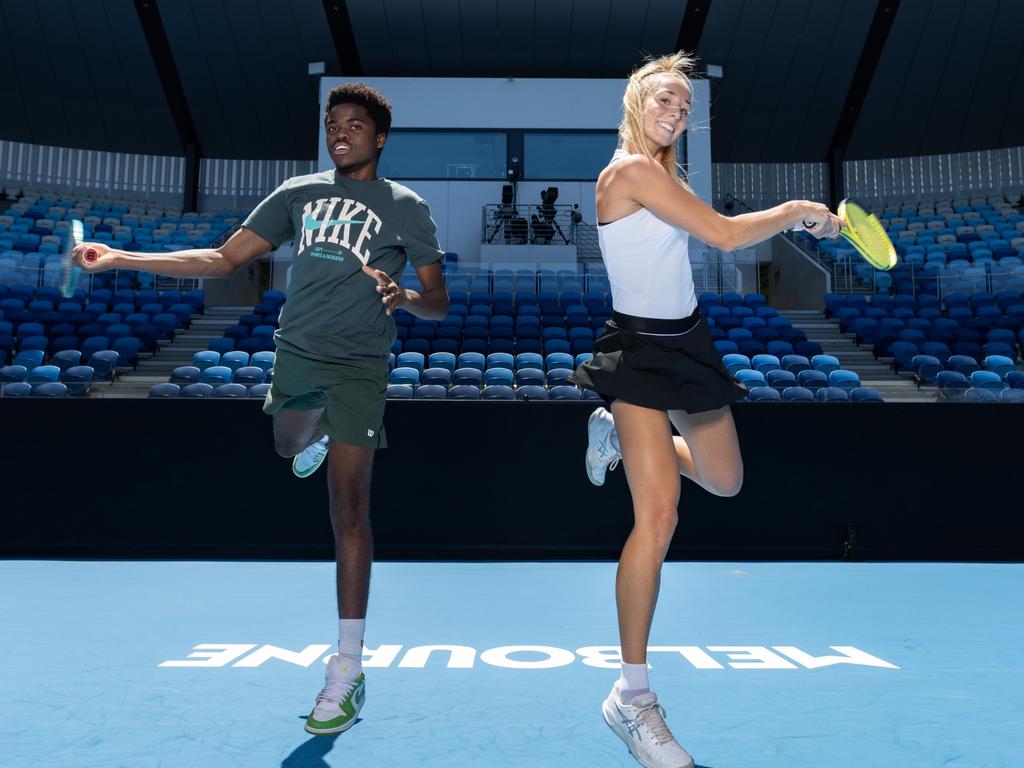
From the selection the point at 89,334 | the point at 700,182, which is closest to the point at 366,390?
the point at 89,334

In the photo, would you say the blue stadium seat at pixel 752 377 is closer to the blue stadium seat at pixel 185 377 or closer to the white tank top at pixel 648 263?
the blue stadium seat at pixel 185 377

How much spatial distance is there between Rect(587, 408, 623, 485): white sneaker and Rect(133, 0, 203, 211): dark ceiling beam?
50.2 ft

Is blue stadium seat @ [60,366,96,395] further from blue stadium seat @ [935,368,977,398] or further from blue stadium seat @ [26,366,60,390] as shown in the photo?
blue stadium seat @ [935,368,977,398]

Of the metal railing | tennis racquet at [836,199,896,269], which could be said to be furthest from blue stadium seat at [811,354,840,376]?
tennis racquet at [836,199,896,269]

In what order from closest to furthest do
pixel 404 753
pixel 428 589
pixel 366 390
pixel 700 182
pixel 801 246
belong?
pixel 404 753 < pixel 366 390 < pixel 428 589 < pixel 801 246 < pixel 700 182

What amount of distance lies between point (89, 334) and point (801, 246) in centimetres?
1127

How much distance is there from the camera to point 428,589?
14.4ft

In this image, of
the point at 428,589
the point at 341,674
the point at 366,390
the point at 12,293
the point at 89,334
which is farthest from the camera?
the point at 12,293

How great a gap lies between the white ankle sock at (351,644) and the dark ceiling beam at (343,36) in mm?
14058

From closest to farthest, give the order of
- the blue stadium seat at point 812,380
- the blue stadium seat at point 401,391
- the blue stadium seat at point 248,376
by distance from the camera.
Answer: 1. the blue stadium seat at point 248,376
2. the blue stadium seat at point 812,380
3. the blue stadium seat at point 401,391

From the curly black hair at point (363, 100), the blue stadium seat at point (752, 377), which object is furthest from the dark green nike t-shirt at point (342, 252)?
the blue stadium seat at point (752, 377)

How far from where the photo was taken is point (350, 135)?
2447 mm

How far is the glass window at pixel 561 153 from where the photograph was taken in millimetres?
15406

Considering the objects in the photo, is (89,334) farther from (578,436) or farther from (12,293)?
(578,436)
